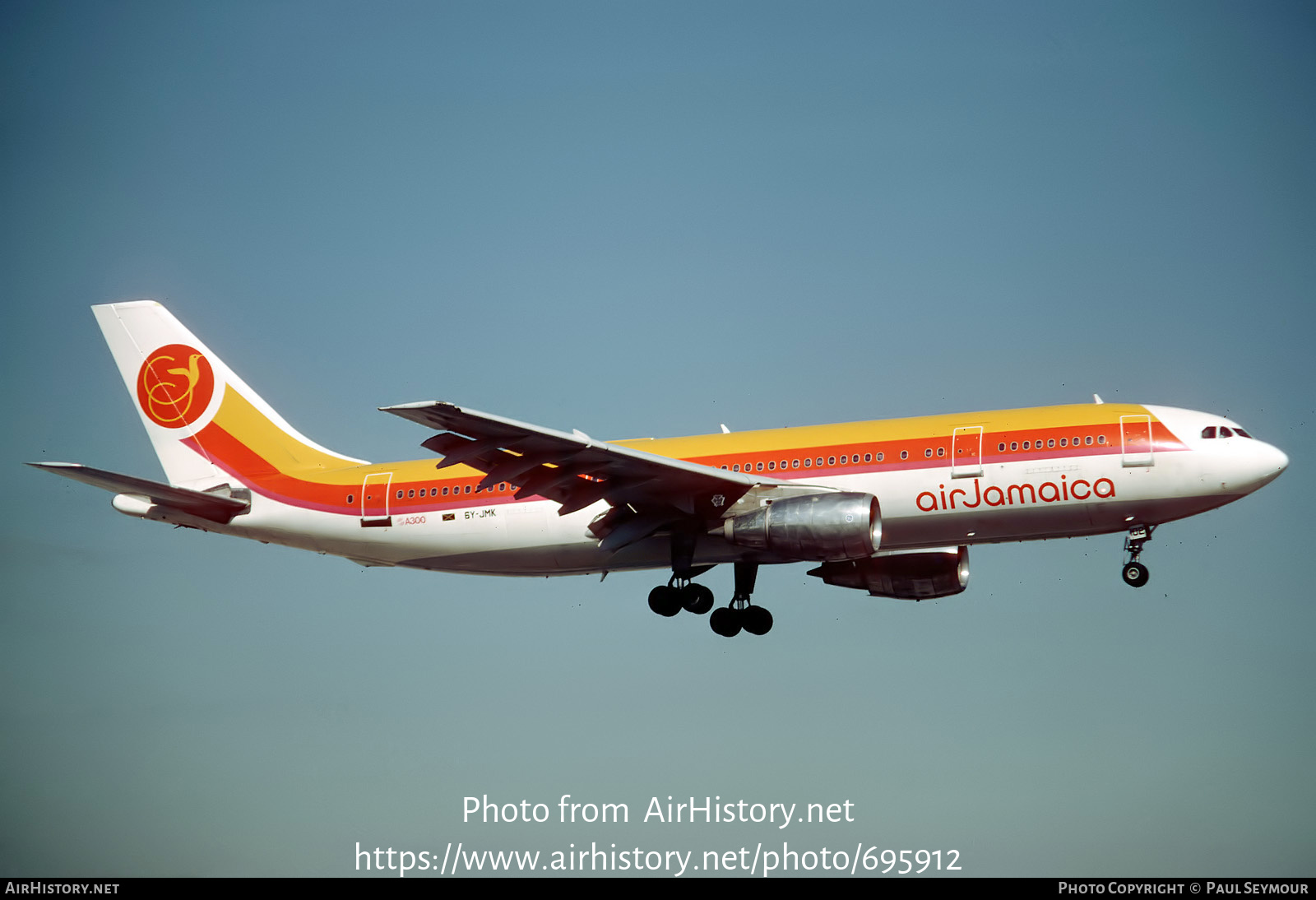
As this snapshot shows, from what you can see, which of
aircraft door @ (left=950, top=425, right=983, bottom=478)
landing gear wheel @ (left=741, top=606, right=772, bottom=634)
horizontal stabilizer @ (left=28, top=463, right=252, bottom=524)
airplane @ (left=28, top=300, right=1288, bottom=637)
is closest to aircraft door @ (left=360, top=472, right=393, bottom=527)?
airplane @ (left=28, top=300, right=1288, bottom=637)

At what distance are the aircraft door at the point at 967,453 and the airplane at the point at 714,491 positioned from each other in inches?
1.7

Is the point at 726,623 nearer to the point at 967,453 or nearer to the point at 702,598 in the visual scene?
the point at 702,598

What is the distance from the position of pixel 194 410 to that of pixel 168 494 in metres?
4.84

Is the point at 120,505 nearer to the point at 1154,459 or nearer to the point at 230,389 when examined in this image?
the point at 230,389

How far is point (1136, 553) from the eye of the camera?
35.0m

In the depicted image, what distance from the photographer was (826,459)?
36.3 metres

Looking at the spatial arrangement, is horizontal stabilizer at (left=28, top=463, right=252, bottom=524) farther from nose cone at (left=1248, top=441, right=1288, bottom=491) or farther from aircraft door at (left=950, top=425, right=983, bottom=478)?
nose cone at (left=1248, top=441, right=1288, bottom=491)

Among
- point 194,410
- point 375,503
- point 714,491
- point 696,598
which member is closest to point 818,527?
point 714,491

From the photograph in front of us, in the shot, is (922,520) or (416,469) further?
(416,469)

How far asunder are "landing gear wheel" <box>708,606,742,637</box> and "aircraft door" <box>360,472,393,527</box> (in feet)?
30.2

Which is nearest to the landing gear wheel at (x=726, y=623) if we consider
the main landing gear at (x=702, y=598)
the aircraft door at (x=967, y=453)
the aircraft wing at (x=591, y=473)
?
the main landing gear at (x=702, y=598)

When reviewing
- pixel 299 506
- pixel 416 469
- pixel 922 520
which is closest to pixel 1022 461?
pixel 922 520

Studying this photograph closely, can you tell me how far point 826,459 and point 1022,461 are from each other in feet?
15.6
